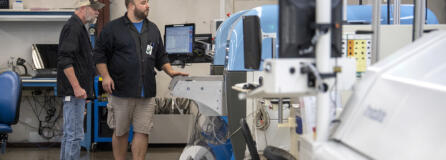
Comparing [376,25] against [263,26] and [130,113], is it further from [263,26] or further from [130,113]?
[130,113]

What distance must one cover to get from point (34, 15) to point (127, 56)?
108 inches

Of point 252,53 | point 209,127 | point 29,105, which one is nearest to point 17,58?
point 29,105

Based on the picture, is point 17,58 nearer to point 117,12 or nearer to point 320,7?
point 117,12

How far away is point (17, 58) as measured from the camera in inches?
246

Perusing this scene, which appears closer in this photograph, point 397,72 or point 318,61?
point 318,61

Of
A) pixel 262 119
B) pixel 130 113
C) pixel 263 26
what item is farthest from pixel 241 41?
pixel 130 113

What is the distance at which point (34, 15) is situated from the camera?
5918 mm

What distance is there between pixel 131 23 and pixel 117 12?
8.91ft

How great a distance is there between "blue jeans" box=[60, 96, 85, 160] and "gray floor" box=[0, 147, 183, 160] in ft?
5.68

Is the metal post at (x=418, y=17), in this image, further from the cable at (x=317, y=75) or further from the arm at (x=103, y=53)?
the arm at (x=103, y=53)

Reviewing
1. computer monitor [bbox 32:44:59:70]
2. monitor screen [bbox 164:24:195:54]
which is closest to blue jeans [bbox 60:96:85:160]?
monitor screen [bbox 164:24:195:54]

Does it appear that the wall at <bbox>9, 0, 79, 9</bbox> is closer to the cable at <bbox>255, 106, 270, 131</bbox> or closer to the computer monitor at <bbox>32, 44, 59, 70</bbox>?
the computer monitor at <bbox>32, 44, 59, 70</bbox>

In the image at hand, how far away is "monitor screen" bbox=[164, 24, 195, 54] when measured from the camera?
16.5 ft

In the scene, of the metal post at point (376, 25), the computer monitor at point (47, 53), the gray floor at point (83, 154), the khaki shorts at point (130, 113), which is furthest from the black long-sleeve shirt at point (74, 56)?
the computer monitor at point (47, 53)
